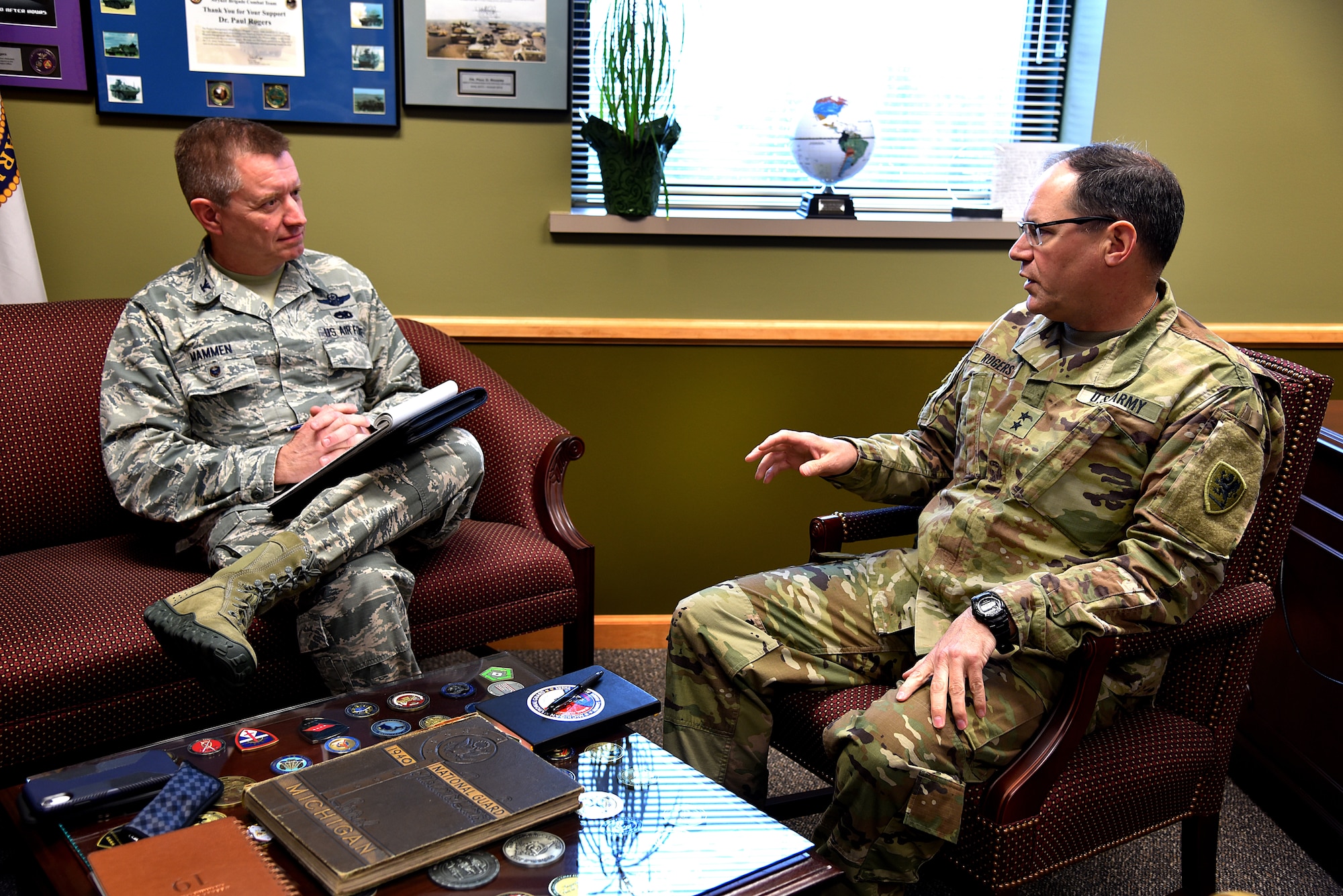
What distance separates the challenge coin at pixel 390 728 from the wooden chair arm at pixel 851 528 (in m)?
0.87

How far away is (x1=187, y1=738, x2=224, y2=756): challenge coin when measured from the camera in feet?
4.54

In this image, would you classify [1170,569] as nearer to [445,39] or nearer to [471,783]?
[471,783]

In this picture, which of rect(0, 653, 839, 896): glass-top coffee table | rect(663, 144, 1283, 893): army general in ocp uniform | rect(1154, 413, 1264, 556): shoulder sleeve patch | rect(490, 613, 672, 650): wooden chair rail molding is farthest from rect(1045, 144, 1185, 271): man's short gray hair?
rect(490, 613, 672, 650): wooden chair rail molding

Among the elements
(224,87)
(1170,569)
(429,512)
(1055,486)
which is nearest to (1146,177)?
(1055,486)

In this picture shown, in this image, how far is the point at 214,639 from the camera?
151 cm

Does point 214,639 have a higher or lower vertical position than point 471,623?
higher

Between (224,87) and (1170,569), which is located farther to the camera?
(224,87)

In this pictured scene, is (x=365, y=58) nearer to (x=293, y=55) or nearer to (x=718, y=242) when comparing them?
(x=293, y=55)

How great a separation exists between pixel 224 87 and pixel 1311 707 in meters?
2.89

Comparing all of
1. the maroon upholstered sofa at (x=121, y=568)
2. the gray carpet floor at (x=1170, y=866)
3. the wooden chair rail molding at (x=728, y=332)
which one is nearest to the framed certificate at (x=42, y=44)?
the maroon upholstered sofa at (x=121, y=568)

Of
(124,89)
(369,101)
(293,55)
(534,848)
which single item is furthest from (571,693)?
(124,89)

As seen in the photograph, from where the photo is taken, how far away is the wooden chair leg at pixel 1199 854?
1.74 meters

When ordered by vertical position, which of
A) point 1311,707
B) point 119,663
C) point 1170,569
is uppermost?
point 1170,569

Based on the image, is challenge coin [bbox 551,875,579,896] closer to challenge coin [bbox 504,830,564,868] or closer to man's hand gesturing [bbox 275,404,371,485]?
challenge coin [bbox 504,830,564,868]
